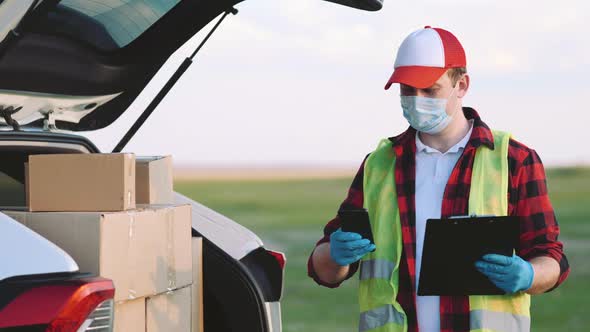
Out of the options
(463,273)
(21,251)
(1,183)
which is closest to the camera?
(21,251)

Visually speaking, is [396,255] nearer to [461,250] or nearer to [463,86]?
[461,250]

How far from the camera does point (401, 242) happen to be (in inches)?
159

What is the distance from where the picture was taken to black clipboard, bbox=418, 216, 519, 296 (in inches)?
151

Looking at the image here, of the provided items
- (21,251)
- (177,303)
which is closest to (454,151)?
(177,303)

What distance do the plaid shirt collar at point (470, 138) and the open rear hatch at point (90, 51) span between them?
0.49 meters

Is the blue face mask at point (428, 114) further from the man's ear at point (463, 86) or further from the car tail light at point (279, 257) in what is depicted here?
the car tail light at point (279, 257)

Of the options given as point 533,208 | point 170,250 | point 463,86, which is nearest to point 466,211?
point 533,208

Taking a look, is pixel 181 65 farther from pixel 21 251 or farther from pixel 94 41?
pixel 21 251

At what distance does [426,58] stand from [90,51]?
1282mm

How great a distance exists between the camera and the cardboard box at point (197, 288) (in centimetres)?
382

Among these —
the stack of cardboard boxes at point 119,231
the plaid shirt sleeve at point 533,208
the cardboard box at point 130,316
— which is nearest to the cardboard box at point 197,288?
the stack of cardboard boxes at point 119,231

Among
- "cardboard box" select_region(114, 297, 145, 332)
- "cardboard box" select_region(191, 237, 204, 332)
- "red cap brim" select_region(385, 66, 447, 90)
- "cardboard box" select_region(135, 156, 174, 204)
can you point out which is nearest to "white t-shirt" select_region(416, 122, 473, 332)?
"red cap brim" select_region(385, 66, 447, 90)

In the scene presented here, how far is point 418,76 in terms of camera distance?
13.3ft

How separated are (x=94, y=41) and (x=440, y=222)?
1.52 metres
